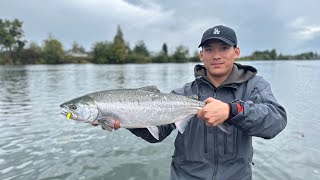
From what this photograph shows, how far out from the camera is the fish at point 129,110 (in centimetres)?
383

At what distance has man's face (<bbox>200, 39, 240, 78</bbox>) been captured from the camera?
3730 millimetres

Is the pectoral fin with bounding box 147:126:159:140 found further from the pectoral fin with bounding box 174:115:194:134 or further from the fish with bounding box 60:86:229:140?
the pectoral fin with bounding box 174:115:194:134

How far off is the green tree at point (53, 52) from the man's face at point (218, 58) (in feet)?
348

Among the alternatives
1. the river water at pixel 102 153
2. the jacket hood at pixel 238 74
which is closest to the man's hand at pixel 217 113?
the jacket hood at pixel 238 74

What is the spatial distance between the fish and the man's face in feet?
1.57

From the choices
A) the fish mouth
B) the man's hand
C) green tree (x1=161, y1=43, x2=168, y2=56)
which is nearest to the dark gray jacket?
the man's hand

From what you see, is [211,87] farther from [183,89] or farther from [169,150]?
[169,150]

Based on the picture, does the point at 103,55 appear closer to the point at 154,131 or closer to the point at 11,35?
the point at 11,35

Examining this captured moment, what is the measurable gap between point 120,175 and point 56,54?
Answer: 106 metres

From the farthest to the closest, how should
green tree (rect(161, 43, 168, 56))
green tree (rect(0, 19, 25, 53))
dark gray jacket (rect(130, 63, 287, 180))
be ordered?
green tree (rect(161, 43, 168, 56)) → green tree (rect(0, 19, 25, 53)) → dark gray jacket (rect(130, 63, 287, 180))

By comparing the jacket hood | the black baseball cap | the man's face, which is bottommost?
the jacket hood

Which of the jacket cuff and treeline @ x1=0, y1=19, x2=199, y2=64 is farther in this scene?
treeline @ x1=0, y1=19, x2=199, y2=64

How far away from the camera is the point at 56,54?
350ft

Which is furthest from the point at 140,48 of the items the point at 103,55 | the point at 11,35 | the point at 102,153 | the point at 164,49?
the point at 102,153
